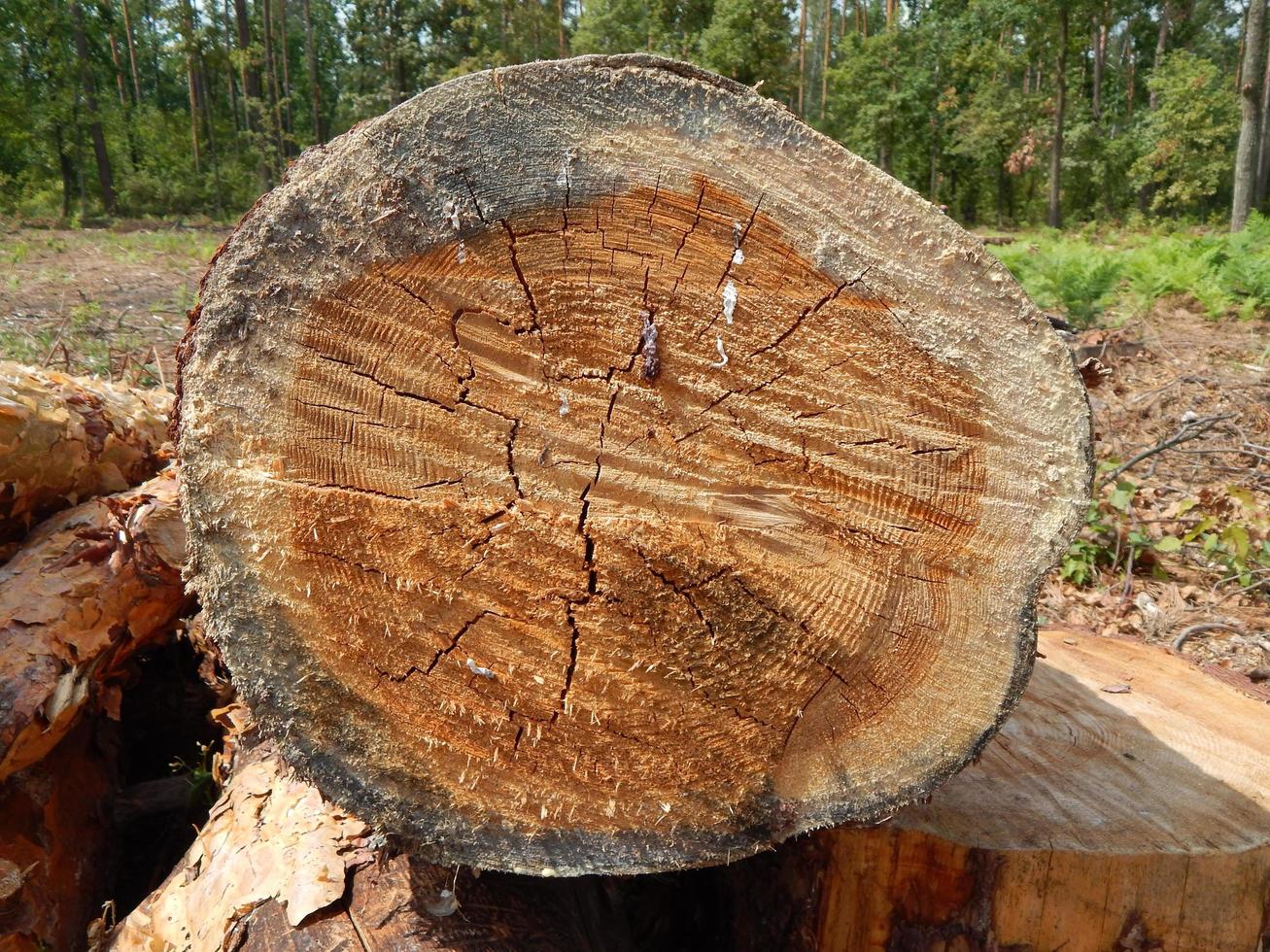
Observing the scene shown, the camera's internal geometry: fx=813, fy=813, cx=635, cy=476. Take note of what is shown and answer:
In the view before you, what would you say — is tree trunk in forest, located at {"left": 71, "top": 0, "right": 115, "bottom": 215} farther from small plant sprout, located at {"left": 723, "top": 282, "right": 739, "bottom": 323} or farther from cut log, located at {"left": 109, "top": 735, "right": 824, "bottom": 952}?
small plant sprout, located at {"left": 723, "top": 282, "right": 739, "bottom": 323}

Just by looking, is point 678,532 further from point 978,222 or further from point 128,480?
point 978,222

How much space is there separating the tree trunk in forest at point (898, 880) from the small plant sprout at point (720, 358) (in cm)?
87

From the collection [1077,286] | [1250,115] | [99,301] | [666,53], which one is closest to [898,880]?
[1077,286]

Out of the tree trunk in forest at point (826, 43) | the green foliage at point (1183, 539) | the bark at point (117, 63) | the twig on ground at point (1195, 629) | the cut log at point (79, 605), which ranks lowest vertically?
the twig on ground at point (1195, 629)

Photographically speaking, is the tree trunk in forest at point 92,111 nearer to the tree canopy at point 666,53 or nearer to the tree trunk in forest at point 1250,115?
the tree canopy at point 666,53

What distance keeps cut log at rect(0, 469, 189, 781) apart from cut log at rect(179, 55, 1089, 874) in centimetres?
92

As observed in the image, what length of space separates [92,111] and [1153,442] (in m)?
25.2

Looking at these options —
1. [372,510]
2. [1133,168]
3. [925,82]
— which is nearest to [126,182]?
[925,82]

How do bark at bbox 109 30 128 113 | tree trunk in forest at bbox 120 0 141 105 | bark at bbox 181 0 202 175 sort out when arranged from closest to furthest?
1. bark at bbox 181 0 202 175
2. tree trunk in forest at bbox 120 0 141 105
3. bark at bbox 109 30 128 113

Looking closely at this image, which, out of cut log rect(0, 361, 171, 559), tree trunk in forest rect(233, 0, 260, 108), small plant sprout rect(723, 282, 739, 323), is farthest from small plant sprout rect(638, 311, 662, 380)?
tree trunk in forest rect(233, 0, 260, 108)

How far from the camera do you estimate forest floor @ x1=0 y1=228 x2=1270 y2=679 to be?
322cm

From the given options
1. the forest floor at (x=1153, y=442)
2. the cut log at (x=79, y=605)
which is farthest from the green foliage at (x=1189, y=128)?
the cut log at (x=79, y=605)

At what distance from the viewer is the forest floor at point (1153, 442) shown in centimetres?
322

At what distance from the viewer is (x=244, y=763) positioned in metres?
1.74
